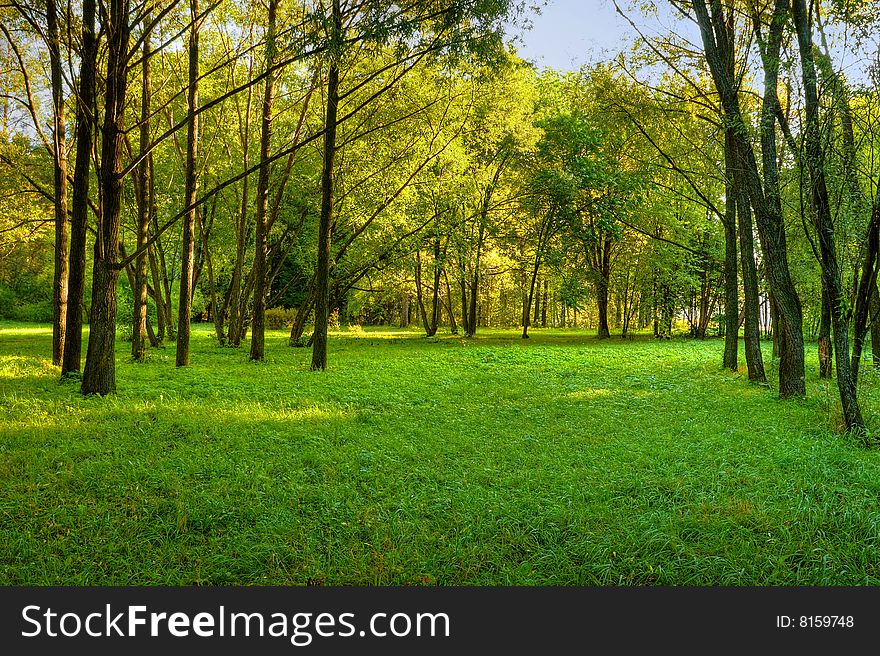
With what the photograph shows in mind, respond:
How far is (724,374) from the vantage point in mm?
13953

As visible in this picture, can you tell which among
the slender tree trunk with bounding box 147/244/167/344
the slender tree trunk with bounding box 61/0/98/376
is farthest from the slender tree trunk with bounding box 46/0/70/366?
the slender tree trunk with bounding box 147/244/167/344

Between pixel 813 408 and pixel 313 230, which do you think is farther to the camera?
pixel 313 230

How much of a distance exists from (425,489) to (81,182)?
961 centimetres

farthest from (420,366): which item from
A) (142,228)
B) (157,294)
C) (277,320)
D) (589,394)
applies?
(277,320)

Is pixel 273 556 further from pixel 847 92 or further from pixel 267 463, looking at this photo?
pixel 847 92

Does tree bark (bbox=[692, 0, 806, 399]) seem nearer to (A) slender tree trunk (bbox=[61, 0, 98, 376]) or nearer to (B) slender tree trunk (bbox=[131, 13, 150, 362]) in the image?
(A) slender tree trunk (bbox=[61, 0, 98, 376])

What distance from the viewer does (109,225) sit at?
955cm

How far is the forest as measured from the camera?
422 cm

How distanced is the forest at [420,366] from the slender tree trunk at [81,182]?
0.20ft

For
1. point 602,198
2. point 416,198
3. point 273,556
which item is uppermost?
point 602,198

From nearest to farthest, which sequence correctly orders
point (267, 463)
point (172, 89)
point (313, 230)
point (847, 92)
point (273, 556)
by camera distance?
point (273, 556)
point (267, 463)
point (847, 92)
point (172, 89)
point (313, 230)

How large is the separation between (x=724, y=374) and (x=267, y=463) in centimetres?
1263

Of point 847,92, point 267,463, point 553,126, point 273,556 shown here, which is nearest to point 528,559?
point 273,556

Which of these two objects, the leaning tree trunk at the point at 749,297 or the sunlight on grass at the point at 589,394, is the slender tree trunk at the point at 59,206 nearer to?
the sunlight on grass at the point at 589,394
